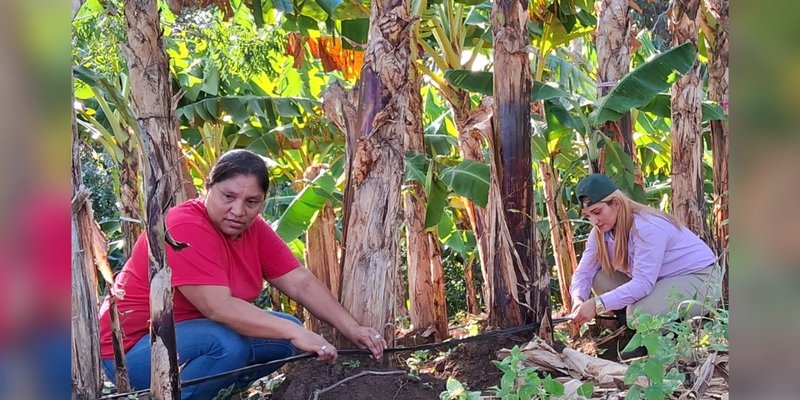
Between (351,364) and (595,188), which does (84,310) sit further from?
(595,188)

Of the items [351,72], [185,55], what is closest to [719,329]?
[351,72]

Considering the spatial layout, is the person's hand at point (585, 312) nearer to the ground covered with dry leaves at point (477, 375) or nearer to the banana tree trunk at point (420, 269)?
the ground covered with dry leaves at point (477, 375)

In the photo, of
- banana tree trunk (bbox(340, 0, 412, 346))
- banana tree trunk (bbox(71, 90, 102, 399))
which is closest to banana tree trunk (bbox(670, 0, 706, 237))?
banana tree trunk (bbox(340, 0, 412, 346))

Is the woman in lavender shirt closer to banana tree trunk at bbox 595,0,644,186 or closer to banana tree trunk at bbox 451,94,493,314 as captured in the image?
banana tree trunk at bbox 451,94,493,314

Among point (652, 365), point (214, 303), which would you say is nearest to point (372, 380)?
point (214, 303)

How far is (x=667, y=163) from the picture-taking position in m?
8.27

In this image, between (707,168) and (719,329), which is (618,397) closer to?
(719,329)

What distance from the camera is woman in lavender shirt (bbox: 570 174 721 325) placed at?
4.06m

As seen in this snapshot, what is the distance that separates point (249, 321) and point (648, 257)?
87.5 inches
